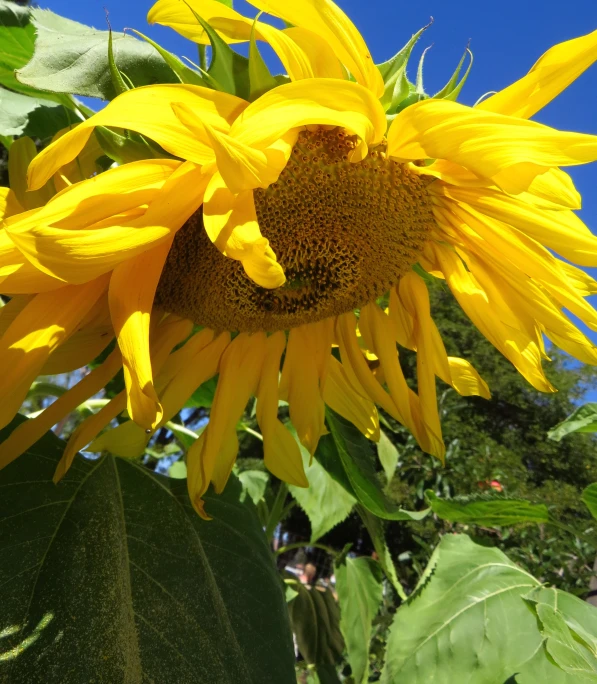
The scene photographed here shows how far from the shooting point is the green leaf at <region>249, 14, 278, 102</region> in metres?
0.59

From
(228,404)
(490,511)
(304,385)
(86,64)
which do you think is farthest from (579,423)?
(86,64)

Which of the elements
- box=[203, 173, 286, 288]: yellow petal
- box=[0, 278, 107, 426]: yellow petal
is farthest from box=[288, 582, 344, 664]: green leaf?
box=[203, 173, 286, 288]: yellow petal

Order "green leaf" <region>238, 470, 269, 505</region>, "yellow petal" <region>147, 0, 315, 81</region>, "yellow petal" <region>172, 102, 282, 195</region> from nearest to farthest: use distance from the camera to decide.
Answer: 1. "yellow petal" <region>172, 102, 282, 195</region>
2. "yellow petal" <region>147, 0, 315, 81</region>
3. "green leaf" <region>238, 470, 269, 505</region>

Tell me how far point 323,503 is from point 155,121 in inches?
48.1

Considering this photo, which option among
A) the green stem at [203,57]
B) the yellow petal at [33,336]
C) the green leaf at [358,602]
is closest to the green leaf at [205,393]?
the yellow petal at [33,336]

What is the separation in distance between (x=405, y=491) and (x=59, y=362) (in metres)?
6.42

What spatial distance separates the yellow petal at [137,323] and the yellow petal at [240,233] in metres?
0.12

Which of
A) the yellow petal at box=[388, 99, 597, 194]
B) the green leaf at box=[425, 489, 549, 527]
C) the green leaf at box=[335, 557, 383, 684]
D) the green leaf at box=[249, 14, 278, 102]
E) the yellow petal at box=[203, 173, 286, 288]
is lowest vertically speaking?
the green leaf at box=[335, 557, 383, 684]

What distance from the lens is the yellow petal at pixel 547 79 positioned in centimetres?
54

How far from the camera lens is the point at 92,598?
628mm

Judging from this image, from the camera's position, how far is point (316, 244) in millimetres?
743

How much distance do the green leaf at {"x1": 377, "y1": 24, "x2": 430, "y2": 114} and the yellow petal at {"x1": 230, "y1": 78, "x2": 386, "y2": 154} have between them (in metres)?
0.05

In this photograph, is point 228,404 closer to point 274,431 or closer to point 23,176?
point 274,431

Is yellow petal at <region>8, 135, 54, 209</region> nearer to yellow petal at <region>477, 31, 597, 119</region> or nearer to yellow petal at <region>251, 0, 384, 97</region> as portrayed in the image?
yellow petal at <region>251, 0, 384, 97</region>
